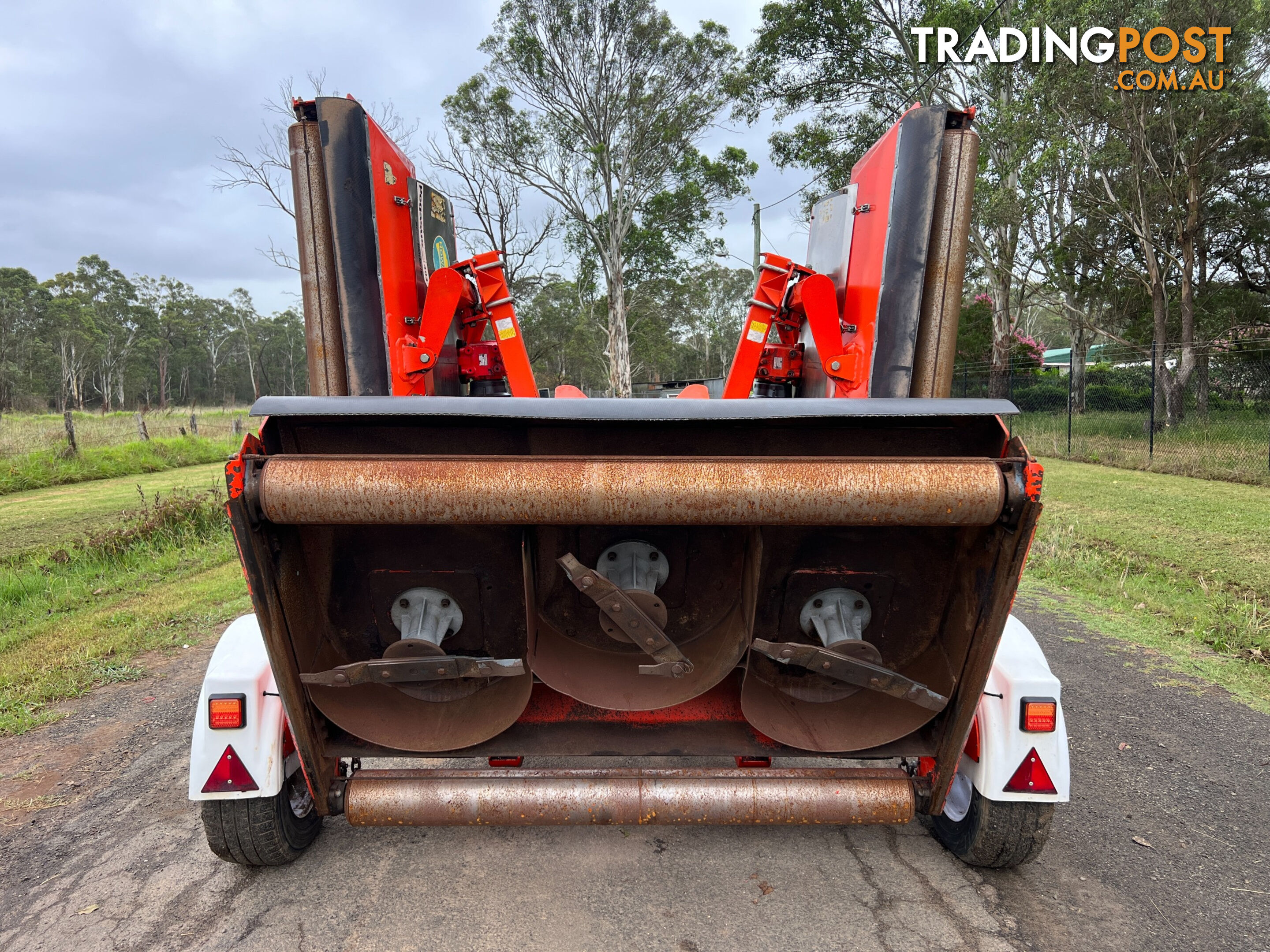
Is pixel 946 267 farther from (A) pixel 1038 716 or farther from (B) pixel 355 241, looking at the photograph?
(B) pixel 355 241

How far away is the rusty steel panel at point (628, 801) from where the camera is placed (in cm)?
212

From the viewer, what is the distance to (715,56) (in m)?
23.4

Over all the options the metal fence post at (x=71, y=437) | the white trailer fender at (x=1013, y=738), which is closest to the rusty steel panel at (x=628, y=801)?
the white trailer fender at (x=1013, y=738)

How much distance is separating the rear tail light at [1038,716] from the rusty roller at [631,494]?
0.86 metres

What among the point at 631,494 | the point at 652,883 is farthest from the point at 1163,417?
the point at 631,494

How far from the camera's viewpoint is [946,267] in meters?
3.12

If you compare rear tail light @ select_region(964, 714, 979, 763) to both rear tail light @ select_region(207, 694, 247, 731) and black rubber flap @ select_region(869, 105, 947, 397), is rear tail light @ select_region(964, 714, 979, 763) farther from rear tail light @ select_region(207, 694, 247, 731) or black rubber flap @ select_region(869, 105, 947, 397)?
rear tail light @ select_region(207, 694, 247, 731)

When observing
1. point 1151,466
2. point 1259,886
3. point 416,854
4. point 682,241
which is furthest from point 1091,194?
point 416,854

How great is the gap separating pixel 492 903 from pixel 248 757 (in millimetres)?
947

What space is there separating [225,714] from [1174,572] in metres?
7.13

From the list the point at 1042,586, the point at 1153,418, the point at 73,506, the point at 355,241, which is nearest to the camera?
the point at 355,241

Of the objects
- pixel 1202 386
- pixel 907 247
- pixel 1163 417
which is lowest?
pixel 1163 417

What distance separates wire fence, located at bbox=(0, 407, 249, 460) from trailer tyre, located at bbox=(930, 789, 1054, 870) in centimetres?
2010

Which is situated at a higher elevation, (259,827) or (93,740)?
(259,827)
